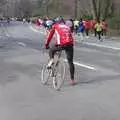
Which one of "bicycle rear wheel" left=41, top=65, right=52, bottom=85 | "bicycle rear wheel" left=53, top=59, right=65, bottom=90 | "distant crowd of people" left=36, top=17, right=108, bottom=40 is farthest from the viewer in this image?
"distant crowd of people" left=36, top=17, right=108, bottom=40

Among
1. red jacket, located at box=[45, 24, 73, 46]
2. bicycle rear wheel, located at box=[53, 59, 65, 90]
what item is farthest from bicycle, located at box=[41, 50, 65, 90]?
red jacket, located at box=[45, 24, 73, 46]

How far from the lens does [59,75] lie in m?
12.5

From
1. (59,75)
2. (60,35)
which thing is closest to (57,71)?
(59,75)

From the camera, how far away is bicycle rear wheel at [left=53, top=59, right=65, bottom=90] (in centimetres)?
1238

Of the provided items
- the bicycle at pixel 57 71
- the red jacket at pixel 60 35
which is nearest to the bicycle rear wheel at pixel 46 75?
the bicycle at pixel 57 71

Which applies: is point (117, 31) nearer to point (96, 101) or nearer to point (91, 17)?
point (91, 17)

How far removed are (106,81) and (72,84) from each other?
45.9 inches

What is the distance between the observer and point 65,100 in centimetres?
1063

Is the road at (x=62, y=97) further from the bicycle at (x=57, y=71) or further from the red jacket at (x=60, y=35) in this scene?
the red jacket at (x=60, y=35)

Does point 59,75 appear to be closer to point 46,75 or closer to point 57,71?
point 57,71

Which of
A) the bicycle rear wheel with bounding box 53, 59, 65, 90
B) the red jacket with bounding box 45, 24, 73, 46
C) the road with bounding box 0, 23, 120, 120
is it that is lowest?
the road with bounding box 0, 23, 120, 120

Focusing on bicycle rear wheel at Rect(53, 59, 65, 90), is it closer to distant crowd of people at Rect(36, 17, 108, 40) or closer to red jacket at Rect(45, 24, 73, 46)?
red jacket at Rect(45, 24, 73, 46)

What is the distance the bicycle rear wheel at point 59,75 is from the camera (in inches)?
487

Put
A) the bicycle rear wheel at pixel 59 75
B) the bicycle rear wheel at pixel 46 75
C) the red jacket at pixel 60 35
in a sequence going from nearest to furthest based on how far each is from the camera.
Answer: the red jacket at pixel 60 35 → the bicycle rear wheel at pixel 59 75 → the bicycle rear wheel at pixel 46 75
